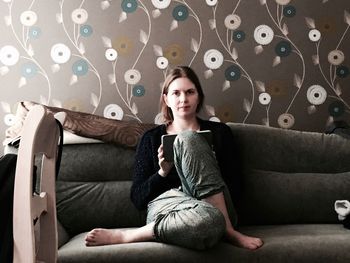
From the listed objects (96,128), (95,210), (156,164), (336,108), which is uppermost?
(336,108)

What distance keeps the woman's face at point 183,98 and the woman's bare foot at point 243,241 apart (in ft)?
2.07

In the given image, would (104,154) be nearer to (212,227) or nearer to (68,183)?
(68,183)

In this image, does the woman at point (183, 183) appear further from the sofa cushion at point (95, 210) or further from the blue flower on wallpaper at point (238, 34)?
the blue flower on wallpaper at point (238, 34)

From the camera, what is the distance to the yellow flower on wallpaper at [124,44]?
2.34 m

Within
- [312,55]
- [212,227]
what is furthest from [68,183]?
[312,55]

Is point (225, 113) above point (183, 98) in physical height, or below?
below

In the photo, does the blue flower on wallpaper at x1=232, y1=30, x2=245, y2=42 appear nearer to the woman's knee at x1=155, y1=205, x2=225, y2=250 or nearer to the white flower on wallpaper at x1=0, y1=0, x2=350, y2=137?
the white flower on wallpaper at x1=0, y1=0, x2=350, y2=137

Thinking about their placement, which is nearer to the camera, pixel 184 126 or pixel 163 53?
pixel 184 126

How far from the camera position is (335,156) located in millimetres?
2102

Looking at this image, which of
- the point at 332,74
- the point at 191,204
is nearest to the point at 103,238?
the point at 191,204

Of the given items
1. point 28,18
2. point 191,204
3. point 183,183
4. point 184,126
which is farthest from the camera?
point 28,18

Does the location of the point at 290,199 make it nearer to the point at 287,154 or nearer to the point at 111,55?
the point at 287,154

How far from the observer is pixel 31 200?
0.89 metres

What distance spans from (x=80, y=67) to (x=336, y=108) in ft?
4.70
